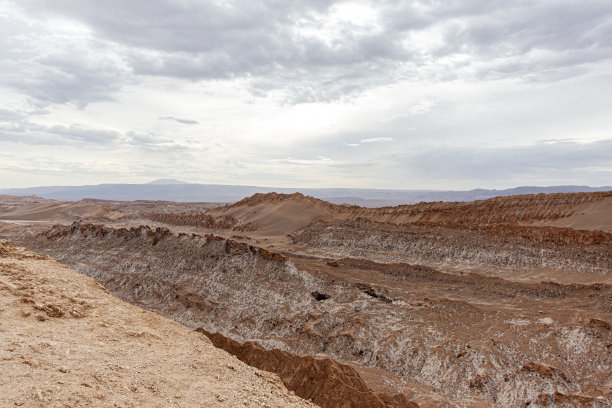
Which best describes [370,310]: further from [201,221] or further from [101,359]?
[201,221]

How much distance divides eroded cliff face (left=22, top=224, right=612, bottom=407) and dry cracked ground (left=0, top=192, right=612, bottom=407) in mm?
59

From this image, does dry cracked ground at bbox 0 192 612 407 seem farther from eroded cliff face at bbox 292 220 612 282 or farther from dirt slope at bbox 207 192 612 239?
dirt slope at bbox 207 192 612 239

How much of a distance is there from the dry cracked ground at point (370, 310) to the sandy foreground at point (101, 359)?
0.05 metres

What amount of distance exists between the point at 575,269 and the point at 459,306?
11004mm

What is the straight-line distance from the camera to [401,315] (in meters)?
14.8

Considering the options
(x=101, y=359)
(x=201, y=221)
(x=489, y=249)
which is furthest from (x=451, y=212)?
(x=101, y=359)

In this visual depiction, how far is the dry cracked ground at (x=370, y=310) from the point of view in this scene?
7496 mm

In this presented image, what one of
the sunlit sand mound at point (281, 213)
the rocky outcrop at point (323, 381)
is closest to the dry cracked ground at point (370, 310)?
the rocky outcrop at point (323, 381)

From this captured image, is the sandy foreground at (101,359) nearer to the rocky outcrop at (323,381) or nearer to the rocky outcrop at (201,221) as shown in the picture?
the rocky outcrop at (323,381)

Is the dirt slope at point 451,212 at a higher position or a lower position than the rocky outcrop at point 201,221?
higher

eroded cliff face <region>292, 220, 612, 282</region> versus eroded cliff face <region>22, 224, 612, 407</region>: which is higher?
eroded cliff face <region>292, 220, 612, 282</region>

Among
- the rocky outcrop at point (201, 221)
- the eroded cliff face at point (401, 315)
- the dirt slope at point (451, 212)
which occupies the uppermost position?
the dirt slope at point (451, 212)

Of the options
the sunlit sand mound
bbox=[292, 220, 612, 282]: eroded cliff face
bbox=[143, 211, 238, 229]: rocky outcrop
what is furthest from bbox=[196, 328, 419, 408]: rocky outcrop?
bbox=[143, 211, 238, 229]: rocky outcrop

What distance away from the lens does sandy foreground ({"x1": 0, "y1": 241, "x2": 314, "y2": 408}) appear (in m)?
4.55
